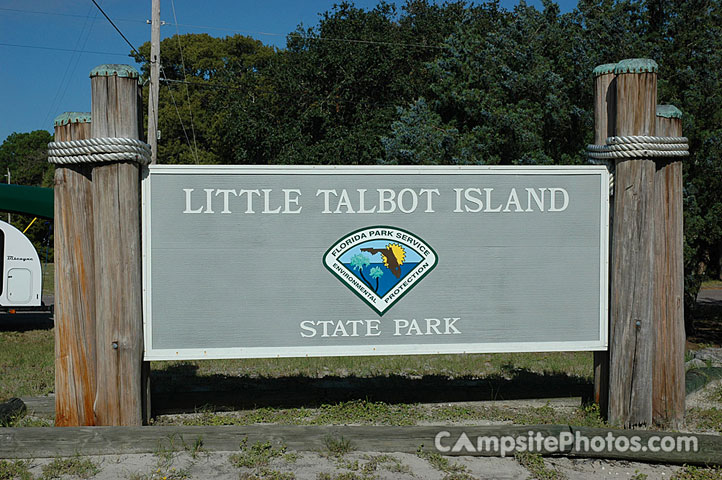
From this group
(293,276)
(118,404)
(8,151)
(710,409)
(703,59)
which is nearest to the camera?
(118,404)

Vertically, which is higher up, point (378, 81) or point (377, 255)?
point (378, 81)

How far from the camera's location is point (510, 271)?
491 cm

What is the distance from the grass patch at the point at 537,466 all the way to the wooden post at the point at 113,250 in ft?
8.55

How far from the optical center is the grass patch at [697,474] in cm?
406

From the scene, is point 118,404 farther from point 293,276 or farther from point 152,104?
point 152,104

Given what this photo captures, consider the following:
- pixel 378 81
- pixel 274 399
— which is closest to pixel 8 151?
pixel 378 81

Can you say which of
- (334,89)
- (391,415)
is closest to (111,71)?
(391,415)

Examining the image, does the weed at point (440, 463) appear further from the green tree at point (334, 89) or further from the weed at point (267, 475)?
the green tree at point (334, 89)

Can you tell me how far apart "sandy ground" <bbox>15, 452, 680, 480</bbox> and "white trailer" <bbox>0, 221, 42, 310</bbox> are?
9.34m

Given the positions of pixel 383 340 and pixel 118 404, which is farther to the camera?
pixel 383 340

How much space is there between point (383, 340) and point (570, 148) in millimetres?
10292

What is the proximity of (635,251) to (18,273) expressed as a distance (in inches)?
453

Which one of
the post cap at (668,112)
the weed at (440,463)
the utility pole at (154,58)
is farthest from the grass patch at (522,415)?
the utility pole at (154,58)

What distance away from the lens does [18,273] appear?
12.5m
